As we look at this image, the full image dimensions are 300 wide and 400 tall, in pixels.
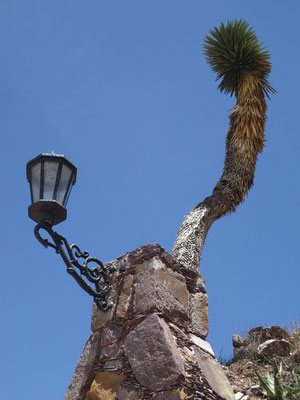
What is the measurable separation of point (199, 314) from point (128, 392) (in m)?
0.71

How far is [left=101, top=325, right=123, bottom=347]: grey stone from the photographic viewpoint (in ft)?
9.93

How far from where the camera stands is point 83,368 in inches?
122

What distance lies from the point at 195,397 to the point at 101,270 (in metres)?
1.09

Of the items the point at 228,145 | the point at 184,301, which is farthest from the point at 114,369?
the point at 228,145

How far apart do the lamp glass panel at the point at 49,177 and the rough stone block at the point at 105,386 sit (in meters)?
1.10

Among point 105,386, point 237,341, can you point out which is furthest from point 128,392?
point 237,341

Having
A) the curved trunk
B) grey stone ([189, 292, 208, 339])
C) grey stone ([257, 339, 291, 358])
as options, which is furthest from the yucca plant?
grey stone ([189, 292, 208, 339])

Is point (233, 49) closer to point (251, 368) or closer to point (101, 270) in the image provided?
point (251, 368)

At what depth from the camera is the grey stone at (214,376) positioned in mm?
2848

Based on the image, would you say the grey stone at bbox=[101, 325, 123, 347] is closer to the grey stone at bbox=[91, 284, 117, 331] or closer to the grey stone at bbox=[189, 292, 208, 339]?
the grey stone at bbox=[91, 284, 117, 331]

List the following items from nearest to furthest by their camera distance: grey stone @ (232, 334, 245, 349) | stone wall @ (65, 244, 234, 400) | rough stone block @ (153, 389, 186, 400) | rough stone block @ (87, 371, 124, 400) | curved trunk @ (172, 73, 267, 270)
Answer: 1. rough stone block @ (153, 389, 186, 400)
2. stone wall @ (65, 244, 234, 400)
3. rough stone block @ (87, 371, 124, 400)
4. curved trunk @ (172, 73, 267, 270)
5. grey stone @ (232, 334, 245, 349)

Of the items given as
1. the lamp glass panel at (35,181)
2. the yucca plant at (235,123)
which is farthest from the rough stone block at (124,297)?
the yucca plant at (235,123)

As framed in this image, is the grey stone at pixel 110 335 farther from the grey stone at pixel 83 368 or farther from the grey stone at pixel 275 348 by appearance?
the grey stone at pixel 275 348

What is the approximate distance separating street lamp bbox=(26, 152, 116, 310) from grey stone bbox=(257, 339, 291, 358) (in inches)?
208
